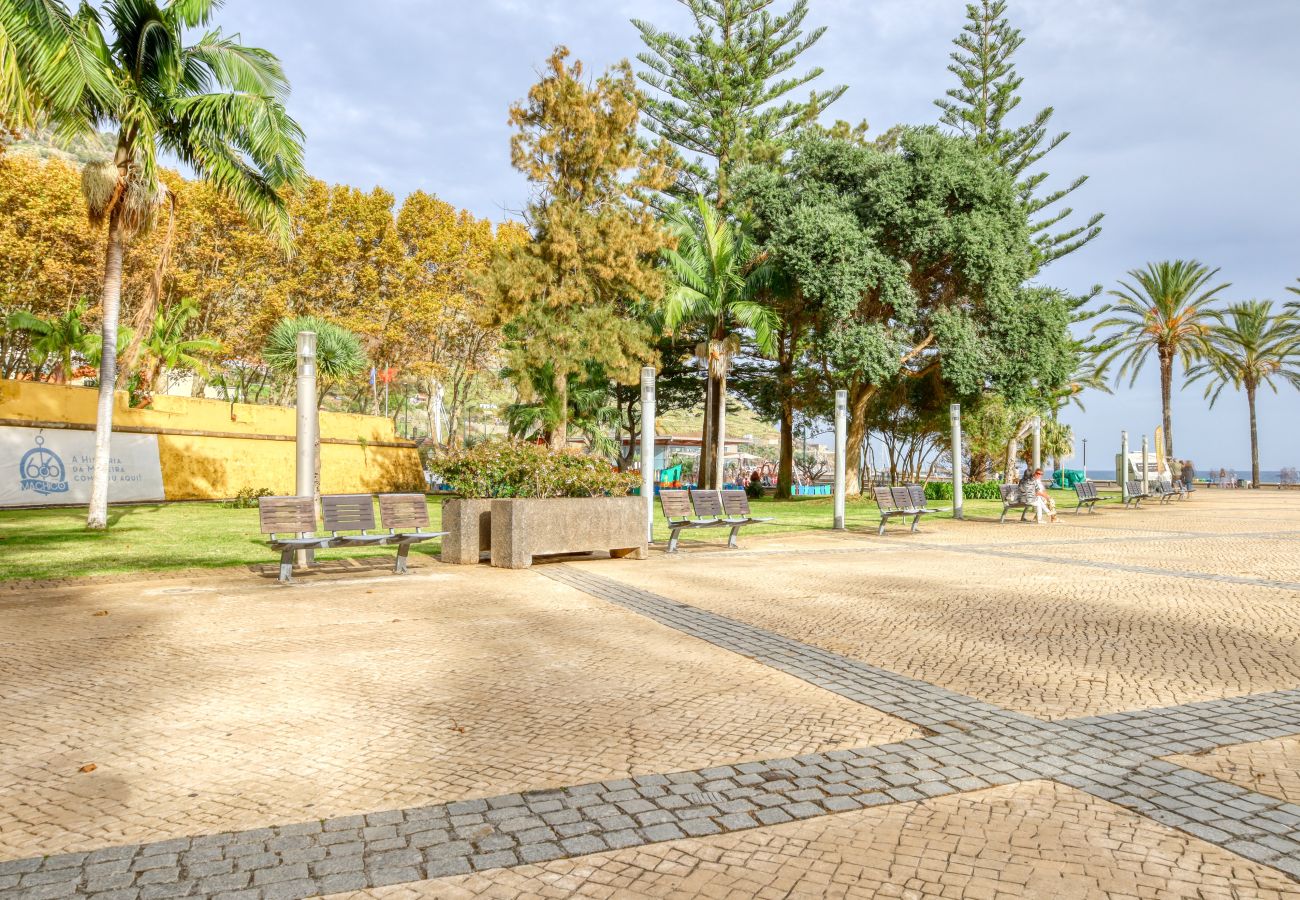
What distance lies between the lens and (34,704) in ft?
15.1

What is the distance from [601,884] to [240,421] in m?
24.4

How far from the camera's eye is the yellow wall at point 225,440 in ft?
64.4

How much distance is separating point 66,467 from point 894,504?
58.6ft

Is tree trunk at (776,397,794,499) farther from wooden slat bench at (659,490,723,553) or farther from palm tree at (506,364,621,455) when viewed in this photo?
wooden slat bench at (659,490,723,553)

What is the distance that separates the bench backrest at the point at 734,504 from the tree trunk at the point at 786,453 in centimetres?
1587

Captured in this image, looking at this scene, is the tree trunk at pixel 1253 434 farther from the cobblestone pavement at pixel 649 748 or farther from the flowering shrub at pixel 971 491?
the cobblestone pavement at pixel 649 748

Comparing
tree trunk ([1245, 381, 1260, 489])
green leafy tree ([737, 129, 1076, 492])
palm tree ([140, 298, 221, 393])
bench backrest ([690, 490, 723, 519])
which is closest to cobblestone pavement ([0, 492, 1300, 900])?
bench backrest ([690, 490, 723, 519])

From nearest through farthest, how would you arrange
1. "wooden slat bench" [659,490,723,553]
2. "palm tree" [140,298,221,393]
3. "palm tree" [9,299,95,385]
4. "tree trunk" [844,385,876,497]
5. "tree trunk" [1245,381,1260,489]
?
1. "wooden slat bench" [659,490,723,553]
2. "palm tree" [9,299,95,385]
3. "palm tree" [140,298,221,393]
4. "tree trunk" [844,385,876,497]
5. "tree trunk" [1245,381,1260,489]

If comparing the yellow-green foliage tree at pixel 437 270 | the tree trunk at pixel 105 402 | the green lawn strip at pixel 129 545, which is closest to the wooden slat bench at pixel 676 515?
the green lawn strip at pixel 129 545

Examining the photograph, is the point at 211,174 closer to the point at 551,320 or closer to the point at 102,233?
the point at 551,320

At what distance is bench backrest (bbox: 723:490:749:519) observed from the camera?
1352 centimetres

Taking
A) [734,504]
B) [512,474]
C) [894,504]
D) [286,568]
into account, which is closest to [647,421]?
[734,504]

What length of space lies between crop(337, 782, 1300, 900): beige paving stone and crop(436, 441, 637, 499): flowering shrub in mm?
8033

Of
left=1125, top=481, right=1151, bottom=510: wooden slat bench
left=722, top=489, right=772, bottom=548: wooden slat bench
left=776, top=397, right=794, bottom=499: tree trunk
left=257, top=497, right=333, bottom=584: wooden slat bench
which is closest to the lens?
left=257, top=497, right=333, bottom=584: wooden slat bench
